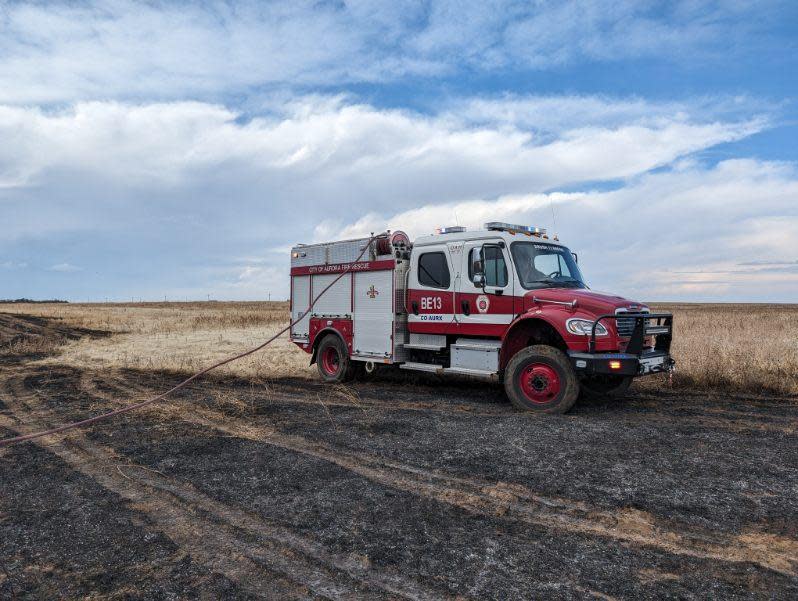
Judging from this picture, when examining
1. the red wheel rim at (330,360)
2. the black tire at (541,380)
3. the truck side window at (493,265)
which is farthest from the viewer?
the red wheel rim at (330,360)

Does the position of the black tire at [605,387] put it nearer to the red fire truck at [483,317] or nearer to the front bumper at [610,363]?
the red fire truck at [483,317]

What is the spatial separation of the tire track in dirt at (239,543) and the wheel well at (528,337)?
18.7 feet

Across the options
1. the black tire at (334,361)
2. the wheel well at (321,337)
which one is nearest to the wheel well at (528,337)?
the black tire at (334,361)

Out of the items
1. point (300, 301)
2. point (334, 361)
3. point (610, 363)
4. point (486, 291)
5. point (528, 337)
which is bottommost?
point (334, 361)

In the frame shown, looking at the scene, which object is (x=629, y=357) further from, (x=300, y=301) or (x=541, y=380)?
(x=300, y=301)

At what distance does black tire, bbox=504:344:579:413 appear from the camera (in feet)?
28.6

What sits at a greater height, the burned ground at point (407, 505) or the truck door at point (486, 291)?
the truck door at point (486, 291)

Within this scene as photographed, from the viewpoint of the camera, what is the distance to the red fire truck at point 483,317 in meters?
8.76

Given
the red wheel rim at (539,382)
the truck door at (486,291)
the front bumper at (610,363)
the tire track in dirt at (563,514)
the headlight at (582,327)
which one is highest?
the truck door at (486,291)

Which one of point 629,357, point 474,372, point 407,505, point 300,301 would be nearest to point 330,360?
point 300,301

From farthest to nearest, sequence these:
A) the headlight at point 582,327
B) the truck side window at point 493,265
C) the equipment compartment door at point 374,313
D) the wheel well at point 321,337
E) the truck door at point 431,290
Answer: the wheel well at point 321,337 < the equipment compartment door at point 374,313 < the truck door at point 431,290 < the truck side window at point 493,265 < the headlight at point 582,327

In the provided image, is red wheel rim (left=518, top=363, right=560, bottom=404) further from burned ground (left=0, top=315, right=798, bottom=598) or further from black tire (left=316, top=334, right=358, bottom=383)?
black tire (left=316, top=334, right=358, bottom=383)

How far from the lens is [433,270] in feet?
35.8

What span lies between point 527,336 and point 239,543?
6.45m
